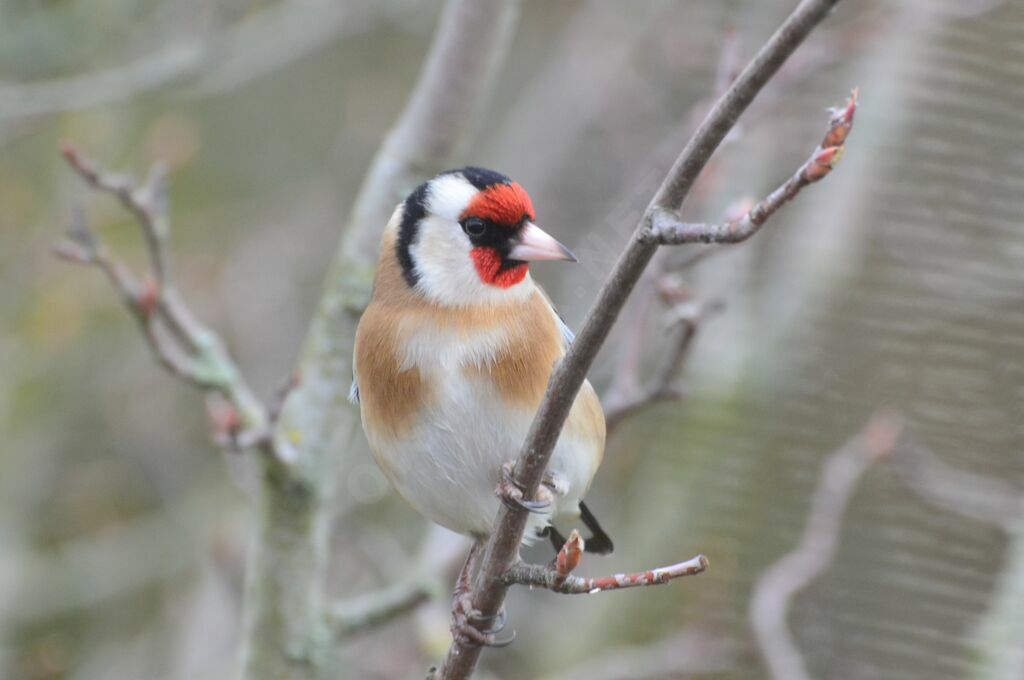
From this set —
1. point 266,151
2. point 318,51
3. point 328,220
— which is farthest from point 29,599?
point 318,51

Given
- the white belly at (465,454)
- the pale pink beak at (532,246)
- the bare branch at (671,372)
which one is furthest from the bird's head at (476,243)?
the bare branch at (671,372)

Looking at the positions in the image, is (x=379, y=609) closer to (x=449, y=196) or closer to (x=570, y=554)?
(x=449, y=196)

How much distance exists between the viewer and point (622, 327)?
176 inches

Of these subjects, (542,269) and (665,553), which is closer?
(665,553)

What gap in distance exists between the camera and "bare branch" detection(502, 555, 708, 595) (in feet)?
6.48

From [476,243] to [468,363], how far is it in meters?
0.31

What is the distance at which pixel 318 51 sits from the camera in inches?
309

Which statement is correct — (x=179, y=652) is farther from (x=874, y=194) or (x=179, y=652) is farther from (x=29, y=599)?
(x=874, y=194)

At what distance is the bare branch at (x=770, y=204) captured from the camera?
5.16ft

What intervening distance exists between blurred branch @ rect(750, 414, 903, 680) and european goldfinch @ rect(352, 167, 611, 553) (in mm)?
967

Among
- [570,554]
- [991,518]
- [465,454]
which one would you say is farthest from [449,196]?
[991,518]

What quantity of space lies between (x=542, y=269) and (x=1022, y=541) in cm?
391

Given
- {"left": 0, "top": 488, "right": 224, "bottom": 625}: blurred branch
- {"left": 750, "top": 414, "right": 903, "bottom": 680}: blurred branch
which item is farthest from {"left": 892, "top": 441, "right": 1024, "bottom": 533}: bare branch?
{"left": 0, "top": 488, "right": 224, "bottom": 625}: blurred branch

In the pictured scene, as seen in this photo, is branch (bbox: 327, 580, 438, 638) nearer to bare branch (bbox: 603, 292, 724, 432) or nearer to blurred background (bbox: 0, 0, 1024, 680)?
blurred background (bbox: 0, 0, 1024, 680)
